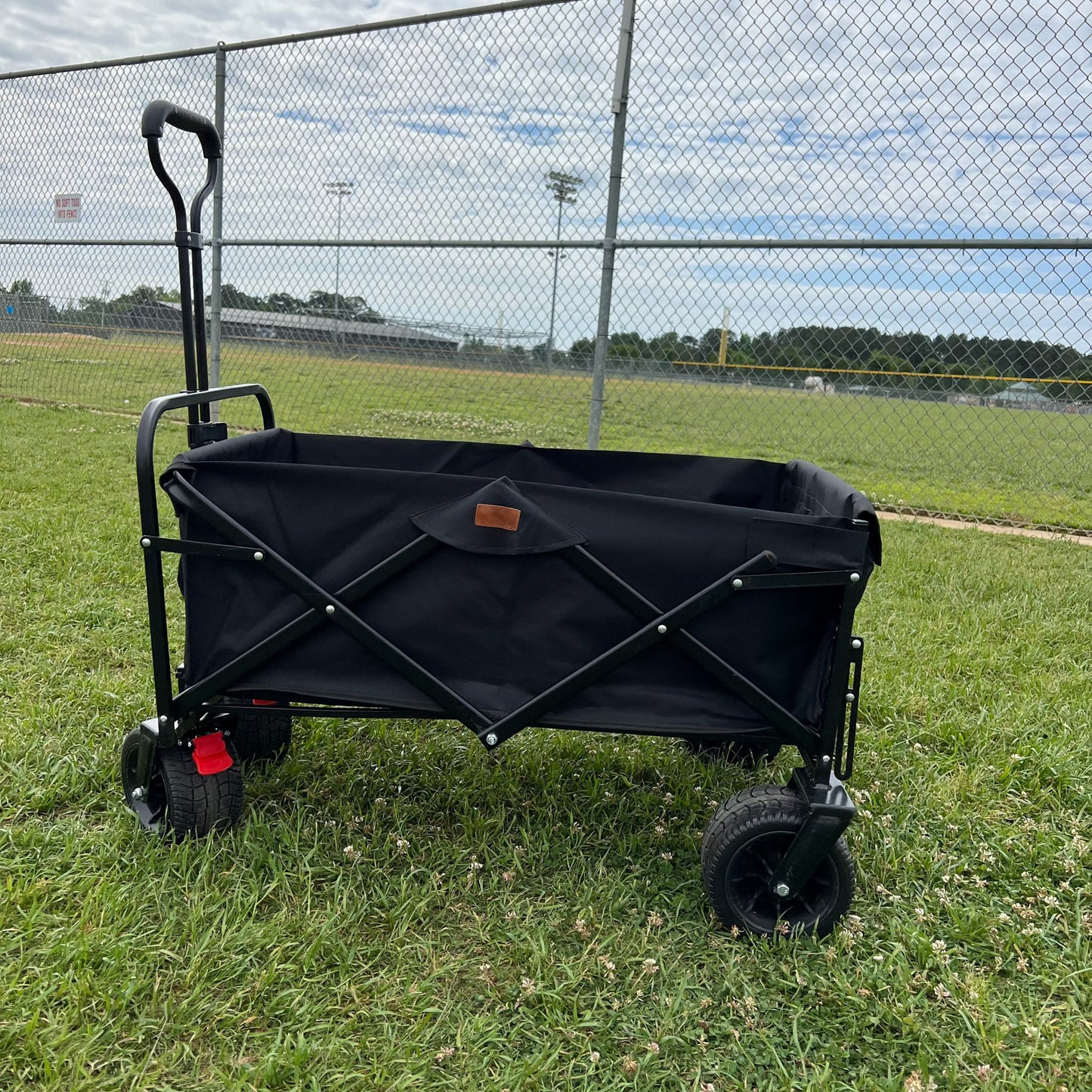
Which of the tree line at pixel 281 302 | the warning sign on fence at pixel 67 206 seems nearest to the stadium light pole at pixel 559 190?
the tree line at pixel 281 302

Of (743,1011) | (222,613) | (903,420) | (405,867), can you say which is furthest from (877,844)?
(903,420)

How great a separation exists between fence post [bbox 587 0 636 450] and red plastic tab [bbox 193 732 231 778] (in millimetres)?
2783

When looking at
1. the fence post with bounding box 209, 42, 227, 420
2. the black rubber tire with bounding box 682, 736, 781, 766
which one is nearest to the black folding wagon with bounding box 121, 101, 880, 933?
the black rubber tire with bounding box 682, 736, 781, 766

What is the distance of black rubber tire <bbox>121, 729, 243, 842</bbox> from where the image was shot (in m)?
2.15

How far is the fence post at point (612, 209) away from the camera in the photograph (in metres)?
4.42

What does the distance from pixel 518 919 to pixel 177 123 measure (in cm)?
210

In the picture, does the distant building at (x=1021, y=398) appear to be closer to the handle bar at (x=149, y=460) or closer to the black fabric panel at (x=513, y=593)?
the black fabric panel at (x=513, y=593)

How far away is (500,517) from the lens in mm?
1920

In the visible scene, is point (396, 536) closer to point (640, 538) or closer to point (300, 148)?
point (640, 538)

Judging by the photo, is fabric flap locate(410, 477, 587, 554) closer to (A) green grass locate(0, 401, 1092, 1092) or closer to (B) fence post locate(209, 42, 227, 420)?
(A) green grass locate(0, 401, 1092, 1092)

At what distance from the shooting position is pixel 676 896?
7.02 ft

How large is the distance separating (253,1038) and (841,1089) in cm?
104

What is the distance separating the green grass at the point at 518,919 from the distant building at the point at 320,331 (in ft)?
11.4

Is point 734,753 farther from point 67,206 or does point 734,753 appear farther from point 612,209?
point 67,206
